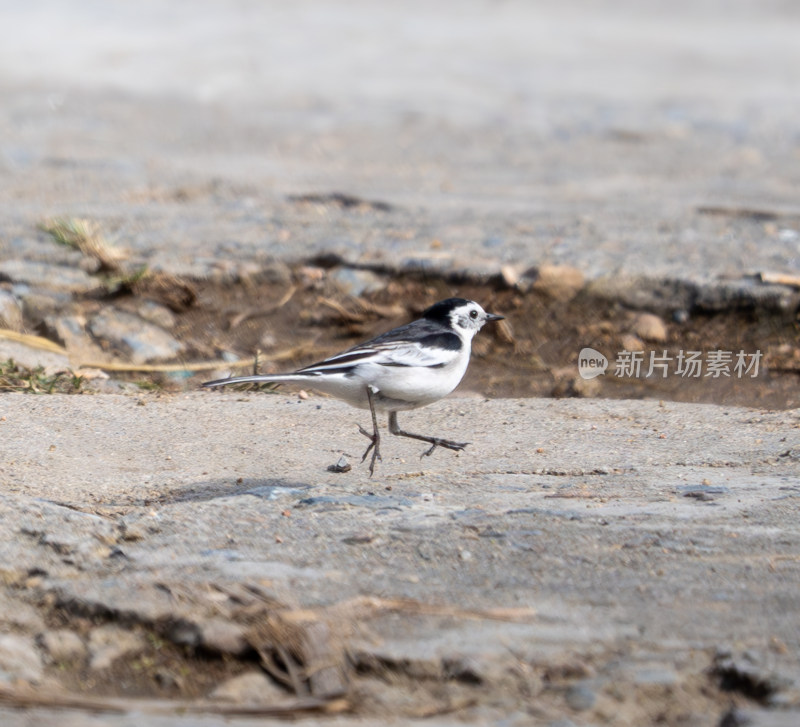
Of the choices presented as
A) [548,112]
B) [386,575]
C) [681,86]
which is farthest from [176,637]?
[681,86]

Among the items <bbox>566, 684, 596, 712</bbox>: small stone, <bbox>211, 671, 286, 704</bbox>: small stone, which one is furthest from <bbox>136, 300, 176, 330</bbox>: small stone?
<bbox>566, 684, 596, 712</bbox>: small stone

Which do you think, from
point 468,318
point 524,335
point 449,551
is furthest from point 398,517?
point 524,335

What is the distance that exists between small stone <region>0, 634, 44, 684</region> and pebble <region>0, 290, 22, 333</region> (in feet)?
11.2

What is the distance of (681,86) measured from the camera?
14008mm

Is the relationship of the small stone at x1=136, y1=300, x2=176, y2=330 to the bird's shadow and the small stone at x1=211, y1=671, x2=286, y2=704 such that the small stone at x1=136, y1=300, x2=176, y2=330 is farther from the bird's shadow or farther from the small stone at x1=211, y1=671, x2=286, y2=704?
the small stone at x1=211, y1=671, x2=286, y2=704

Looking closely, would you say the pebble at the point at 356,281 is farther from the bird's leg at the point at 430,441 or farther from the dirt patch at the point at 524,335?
the bird's leg at the point at 430,441

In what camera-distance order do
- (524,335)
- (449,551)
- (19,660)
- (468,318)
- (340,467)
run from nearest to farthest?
(19,660) < (449,551) < (340,467) < (468,318) < (524,335)

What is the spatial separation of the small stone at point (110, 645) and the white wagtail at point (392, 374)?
1303 millimetres

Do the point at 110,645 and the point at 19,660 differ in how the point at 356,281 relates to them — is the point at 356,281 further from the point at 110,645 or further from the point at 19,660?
the point at 19,660

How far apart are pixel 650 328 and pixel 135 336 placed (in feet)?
9.09

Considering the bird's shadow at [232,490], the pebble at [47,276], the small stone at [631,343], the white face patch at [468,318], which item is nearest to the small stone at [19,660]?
the bird's shadow at [232,490]

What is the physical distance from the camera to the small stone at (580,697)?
2471 mm

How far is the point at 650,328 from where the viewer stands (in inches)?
239

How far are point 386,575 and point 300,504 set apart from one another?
2.12 ft
